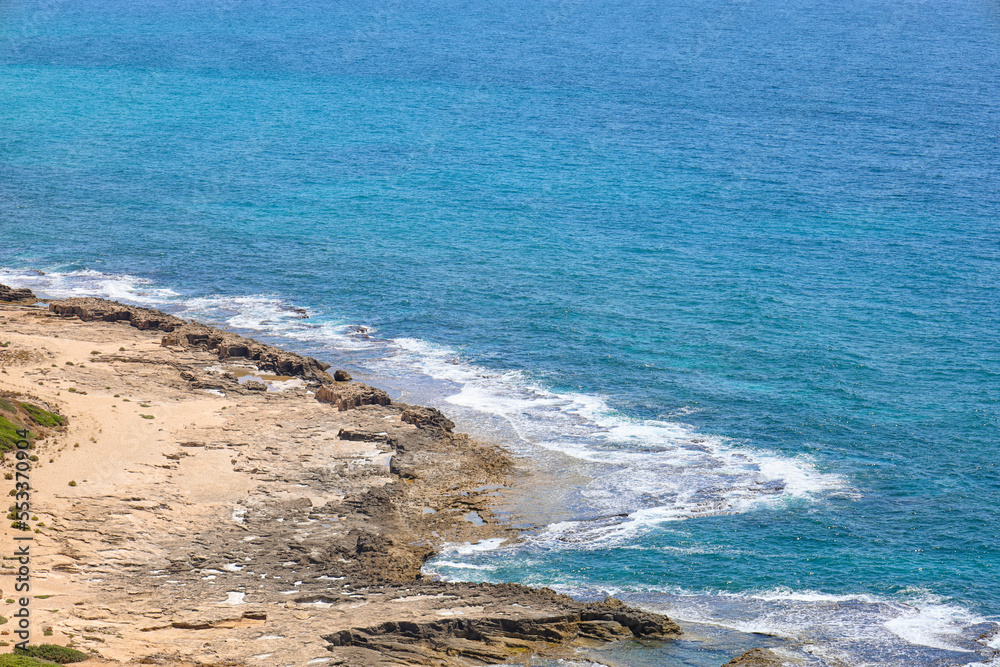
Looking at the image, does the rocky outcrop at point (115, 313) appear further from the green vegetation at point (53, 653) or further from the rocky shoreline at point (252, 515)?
the green vegetation at point (53, 653)

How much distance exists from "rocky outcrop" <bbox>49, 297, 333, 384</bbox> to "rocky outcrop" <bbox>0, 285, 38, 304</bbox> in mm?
4196

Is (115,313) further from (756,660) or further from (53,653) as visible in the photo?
(756,660)

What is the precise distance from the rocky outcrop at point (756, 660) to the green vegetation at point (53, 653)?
23980 millimetres

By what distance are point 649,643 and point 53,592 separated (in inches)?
932

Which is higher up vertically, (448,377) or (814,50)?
(814,50)

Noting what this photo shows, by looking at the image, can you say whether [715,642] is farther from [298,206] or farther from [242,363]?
[298,206]

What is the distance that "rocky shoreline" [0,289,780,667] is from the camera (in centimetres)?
3938

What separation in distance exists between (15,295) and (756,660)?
63.1 metres

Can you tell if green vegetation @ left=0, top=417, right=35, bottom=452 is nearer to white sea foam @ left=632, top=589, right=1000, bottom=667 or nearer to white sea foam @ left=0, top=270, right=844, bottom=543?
white sea foam @ left=0, top=270, right=844, bottom=543

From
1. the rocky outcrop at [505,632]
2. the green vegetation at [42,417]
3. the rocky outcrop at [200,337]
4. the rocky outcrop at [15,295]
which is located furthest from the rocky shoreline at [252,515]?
the rocky outcrop at [15,295]

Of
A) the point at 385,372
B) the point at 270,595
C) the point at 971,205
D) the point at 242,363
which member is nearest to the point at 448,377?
the point at 385,372

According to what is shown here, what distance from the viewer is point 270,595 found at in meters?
42.8

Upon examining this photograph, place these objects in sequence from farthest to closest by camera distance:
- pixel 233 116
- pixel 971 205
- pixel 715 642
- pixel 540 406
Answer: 1. pixel 233 116
2. pixel 971 205
3. pixel 540 406
4. pixel 715 642

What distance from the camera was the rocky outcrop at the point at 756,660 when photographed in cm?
4041
